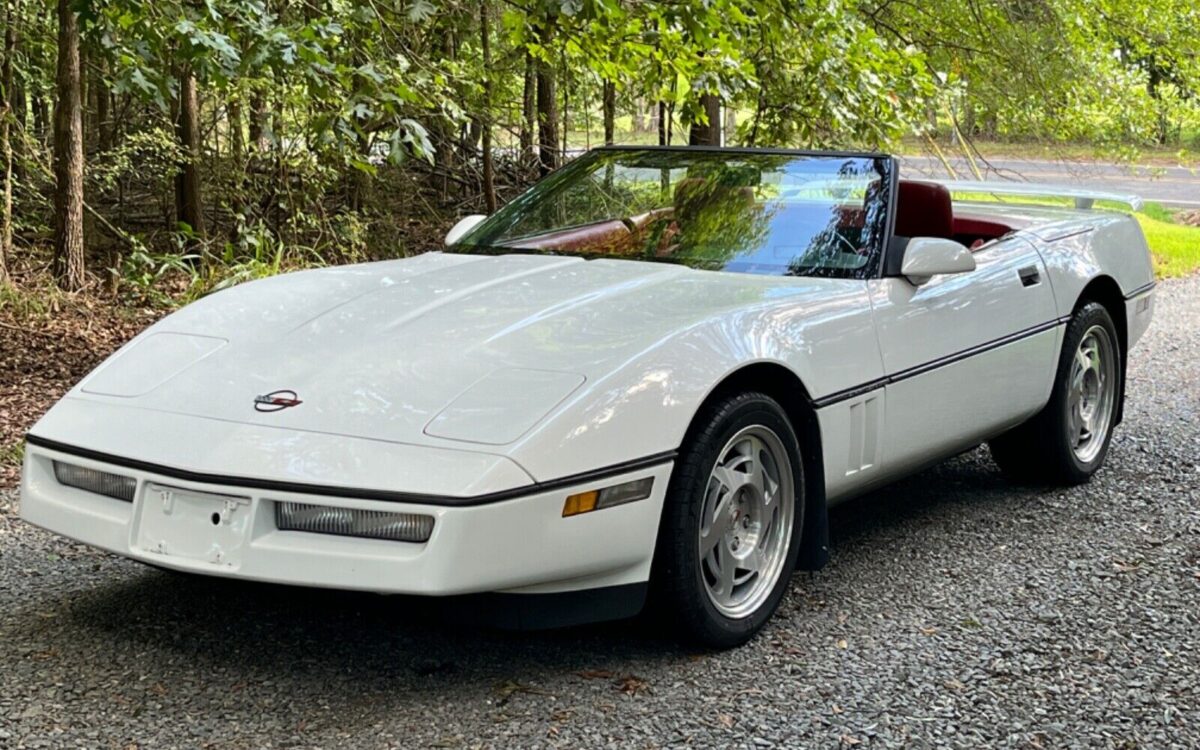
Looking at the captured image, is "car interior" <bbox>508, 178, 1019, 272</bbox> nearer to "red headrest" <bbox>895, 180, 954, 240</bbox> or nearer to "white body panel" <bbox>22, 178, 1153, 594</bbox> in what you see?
"white body panel" <bbox>22, 178, 1153, 594</bbox>

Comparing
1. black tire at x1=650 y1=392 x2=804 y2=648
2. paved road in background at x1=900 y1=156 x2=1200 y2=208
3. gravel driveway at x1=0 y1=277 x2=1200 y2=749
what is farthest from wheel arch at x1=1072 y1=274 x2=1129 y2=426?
paved road in background at x1=900 y1=156 x2=1200 y2=208

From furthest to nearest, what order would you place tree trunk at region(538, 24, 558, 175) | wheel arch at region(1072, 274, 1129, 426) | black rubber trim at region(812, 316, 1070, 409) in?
tree trunk at region(538, 24, 558, 175), wheel arch at region(1072, 274, 1129, 426), black rubber trim at region(812, 316, 1070, 409)

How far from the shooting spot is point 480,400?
3.17 meters

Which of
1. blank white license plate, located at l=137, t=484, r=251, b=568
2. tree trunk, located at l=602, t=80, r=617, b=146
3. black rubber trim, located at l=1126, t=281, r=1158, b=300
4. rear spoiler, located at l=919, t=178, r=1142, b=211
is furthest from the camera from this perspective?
tree trunk, located at l=602, t=80, r=617, b=146

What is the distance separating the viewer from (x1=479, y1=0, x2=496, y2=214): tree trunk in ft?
37.2

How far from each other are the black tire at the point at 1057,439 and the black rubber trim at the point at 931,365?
162 millimetres

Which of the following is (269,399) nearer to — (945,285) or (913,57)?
(945,285)

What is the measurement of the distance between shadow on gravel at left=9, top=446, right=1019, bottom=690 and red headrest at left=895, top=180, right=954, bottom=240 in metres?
2.26

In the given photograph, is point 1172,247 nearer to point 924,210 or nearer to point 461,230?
point 924,210

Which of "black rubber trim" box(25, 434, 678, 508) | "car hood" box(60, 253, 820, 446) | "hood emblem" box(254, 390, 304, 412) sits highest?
"car hood" box(60, 253, 820, 446)

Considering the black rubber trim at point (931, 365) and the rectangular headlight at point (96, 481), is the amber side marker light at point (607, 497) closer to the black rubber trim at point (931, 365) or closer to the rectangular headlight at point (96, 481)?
the black rubber trim at point (931, 365)

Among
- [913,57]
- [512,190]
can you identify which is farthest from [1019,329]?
[512,190]

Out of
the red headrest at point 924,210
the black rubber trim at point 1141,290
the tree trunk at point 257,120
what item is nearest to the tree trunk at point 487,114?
the tree trunk at point 257,120

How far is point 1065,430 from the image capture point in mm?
5293
